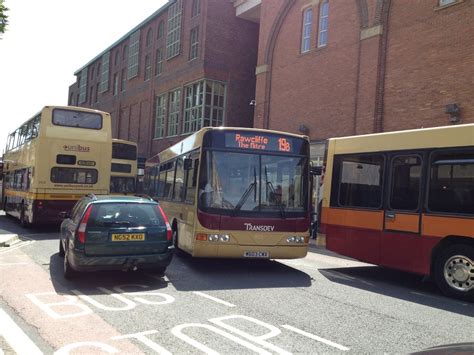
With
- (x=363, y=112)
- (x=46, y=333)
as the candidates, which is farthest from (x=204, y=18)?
(x=46, y=333)

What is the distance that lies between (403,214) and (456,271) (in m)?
1.32

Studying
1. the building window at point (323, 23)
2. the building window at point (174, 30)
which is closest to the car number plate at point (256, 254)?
the building window at point (323, 23)

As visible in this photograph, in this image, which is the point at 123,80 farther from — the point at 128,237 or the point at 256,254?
the point at 128,237

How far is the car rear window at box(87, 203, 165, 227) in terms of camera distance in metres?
7.76

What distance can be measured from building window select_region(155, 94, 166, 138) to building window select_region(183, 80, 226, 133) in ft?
15.1

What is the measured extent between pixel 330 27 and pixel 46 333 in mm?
18740

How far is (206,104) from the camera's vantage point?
31.6m

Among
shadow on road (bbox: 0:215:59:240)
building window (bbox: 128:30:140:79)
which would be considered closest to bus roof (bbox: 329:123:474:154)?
shadow on road (bbox: 0:215:59:240)

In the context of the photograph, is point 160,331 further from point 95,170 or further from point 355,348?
point 95,170

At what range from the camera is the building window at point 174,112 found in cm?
3494

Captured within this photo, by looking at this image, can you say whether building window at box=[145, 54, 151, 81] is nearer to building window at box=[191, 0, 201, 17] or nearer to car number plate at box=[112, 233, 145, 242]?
building window at box=[191, 0, 201, 17]

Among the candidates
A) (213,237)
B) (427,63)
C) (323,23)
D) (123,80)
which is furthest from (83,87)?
(213,237)

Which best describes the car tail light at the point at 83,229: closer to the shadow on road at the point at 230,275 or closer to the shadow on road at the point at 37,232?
the shadow on road at the point at 230,275

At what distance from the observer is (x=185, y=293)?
23.9 ft
